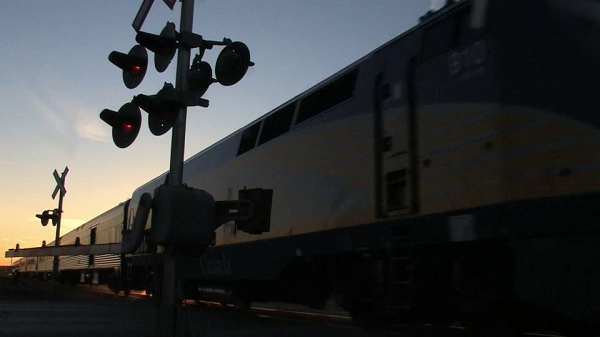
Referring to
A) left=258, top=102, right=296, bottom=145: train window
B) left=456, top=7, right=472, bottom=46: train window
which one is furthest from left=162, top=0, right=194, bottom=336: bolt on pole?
left=258, top=102, right=296, bottom=145: train window

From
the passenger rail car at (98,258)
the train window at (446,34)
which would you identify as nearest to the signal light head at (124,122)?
the train window at (446,34)

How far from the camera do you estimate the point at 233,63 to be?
6.95 m

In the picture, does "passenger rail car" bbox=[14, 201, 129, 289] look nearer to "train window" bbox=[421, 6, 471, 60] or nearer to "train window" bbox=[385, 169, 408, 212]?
"train window" bbox=[385, 169, 408, 212]

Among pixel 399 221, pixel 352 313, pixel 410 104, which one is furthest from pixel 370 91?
A: pixel 352 313

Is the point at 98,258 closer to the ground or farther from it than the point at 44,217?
closer to the ground

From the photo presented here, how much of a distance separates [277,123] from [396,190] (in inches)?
168

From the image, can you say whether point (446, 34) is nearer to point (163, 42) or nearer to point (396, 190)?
point (396, 190)

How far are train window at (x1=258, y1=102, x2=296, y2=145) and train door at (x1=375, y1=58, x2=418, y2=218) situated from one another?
→ 2.97 metres

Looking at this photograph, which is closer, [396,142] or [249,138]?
[396,142]

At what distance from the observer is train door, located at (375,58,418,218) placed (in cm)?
751

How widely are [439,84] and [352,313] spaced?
3.97 m

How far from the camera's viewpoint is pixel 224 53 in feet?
23.2

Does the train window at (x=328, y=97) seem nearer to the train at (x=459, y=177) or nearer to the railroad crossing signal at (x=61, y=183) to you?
the train at (x=459, y=177)

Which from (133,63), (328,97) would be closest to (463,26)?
(328,97)
